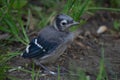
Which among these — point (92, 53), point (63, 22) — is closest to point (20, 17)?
point (63, 22)

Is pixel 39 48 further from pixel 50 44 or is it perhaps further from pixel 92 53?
pixel 92 53

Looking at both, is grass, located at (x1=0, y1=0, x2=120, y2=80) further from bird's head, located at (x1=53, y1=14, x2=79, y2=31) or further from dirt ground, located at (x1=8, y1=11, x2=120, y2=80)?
bird's head, located at (x1=53, y1=14, x2=79, y2=31)

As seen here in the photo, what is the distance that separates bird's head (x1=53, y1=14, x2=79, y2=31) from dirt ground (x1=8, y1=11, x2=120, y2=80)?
54cm

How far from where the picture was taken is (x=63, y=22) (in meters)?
5.50

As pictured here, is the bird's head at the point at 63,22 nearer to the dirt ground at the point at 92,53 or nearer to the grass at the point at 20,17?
the grass at the point at 20,17

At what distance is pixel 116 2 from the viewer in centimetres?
751

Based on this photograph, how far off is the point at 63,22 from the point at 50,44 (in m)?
0.35

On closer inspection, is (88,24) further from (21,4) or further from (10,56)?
(10,56)

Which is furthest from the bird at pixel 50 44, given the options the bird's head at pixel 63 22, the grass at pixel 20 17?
the grass at pixel 20 17

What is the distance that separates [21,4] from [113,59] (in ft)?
5.69

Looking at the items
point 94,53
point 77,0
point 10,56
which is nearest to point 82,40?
point 94,53

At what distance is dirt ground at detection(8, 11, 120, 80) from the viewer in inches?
216

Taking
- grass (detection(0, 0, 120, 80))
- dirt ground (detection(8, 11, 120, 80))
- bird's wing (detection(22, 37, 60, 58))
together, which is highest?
grass (detection(0, 0, 120, 80))

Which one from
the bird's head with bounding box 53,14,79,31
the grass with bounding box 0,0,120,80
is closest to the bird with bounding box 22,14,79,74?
the bird's head with bounding box 53,14,79,31
